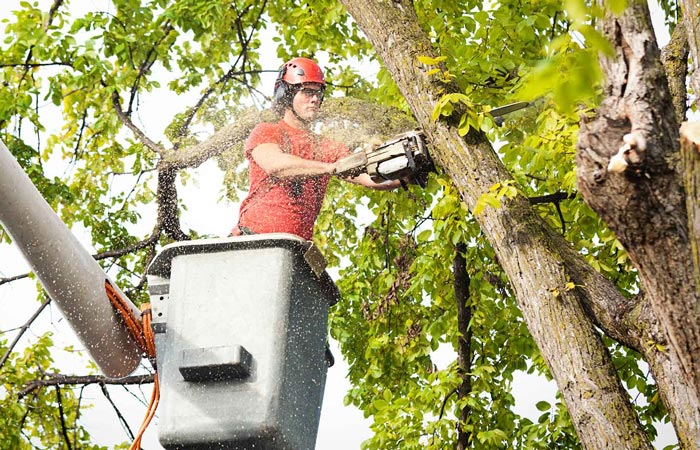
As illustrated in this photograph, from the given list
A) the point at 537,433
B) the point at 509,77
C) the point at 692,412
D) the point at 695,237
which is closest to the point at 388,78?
the point at 509,77

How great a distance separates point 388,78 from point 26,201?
9.61 feet

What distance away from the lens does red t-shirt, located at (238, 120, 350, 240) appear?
13.2ft

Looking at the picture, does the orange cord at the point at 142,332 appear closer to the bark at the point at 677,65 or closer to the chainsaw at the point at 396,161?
the chainsaw at the point at 396,161

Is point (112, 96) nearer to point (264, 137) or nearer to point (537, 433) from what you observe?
point (264, 137)

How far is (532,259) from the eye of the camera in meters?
3.17

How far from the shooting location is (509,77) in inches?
204

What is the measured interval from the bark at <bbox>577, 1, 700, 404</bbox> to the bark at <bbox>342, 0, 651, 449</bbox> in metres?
0.86

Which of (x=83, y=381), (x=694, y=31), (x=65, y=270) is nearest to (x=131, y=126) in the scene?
(x=83, y=381)

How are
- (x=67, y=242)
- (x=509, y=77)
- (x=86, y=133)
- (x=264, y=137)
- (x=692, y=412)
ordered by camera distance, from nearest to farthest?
(x=692, y=412)
(x=67, y=242)
(x=264, y=137)
(x=509, y=77)
(x=86, y=133)

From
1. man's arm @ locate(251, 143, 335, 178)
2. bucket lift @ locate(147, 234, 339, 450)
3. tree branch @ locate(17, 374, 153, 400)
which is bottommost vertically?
bucket lift @ locate(147, 234, 339, 450)

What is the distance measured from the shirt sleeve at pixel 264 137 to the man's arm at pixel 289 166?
0.30 feet

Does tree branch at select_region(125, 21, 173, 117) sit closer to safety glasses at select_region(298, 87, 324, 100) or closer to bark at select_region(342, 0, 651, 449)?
safety glasses at select_region(298, 87, 324, 100)

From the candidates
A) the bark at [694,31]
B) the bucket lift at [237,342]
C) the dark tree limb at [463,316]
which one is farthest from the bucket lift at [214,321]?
the dark tree limb at [463,316]

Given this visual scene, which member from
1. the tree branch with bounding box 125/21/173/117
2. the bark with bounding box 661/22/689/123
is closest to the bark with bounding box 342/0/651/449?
the bark with bounding box 661/22/689/123
